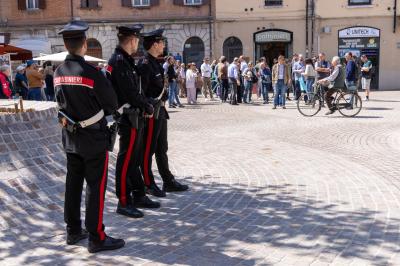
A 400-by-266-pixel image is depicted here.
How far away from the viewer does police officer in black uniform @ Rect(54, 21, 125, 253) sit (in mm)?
4637

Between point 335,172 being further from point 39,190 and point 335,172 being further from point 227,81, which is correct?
point 227,81

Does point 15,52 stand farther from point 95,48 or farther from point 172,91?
point 95,48

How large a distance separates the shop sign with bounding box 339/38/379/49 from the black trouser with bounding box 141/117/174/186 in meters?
24.0

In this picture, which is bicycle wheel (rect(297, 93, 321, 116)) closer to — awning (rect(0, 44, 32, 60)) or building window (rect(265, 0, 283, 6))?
awning (rect(0, 44, 32, 60))

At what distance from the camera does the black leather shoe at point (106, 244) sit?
4.79m

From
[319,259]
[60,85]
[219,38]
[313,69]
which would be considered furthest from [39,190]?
[219,38]

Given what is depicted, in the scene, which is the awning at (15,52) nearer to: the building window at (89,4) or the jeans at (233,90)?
the jeans at (233,90)

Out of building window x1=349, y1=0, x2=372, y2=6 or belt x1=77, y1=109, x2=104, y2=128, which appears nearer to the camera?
belt x1=77, y1=109, x2=104, y2=128

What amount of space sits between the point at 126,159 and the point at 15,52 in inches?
611

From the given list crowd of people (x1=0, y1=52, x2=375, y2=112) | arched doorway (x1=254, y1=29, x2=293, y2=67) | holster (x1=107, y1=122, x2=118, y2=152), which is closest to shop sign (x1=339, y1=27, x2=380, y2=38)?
arched doorway (x1=254, y1=29, x2=293, y2=67)

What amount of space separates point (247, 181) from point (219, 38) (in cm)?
2310

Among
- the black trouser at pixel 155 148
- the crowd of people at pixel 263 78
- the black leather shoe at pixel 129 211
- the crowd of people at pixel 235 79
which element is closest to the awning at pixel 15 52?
the crowd of people at pixel 235 79

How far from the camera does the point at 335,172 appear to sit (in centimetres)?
789

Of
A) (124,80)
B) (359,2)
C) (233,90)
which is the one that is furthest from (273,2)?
(124,80)
